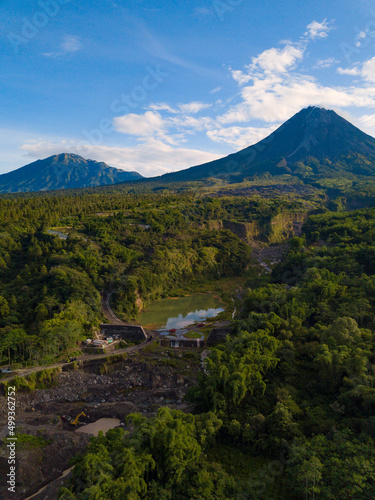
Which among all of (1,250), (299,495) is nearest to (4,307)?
(1,250)

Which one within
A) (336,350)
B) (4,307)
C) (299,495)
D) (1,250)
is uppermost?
(1,250)

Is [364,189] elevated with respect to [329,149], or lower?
lower

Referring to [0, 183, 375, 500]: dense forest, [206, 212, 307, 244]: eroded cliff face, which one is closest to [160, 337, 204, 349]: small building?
[0, 183, 375, 500]: dense forest

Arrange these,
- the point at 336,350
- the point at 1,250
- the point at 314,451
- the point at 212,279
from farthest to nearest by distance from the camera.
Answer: the point at 212,279 < the point at 1,250 < the point at 336,350 < the point at 314,451

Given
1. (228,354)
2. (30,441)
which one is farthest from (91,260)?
(228,354)

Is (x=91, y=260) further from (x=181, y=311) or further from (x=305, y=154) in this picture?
(x=305, y=154)

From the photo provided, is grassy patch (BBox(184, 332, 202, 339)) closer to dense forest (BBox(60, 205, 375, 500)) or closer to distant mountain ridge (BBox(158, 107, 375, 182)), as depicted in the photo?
dense forest (BBox(60, 205, 375, 500))

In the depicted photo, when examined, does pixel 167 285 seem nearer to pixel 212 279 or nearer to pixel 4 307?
pixel 212 279

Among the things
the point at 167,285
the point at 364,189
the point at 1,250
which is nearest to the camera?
the point at 1,250
